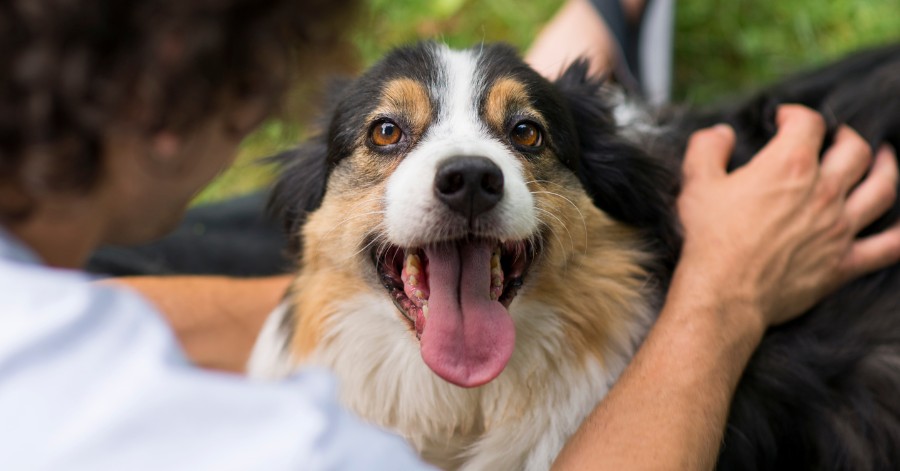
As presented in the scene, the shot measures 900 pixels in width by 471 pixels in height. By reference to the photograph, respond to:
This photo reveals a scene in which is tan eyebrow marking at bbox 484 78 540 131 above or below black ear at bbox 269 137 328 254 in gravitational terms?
above

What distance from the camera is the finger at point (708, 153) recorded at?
8.27 feet

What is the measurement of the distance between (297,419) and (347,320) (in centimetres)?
113

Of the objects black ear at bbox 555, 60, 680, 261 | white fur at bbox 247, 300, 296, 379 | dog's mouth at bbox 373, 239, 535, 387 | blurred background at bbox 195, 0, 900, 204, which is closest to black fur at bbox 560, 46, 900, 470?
black ear at bbox 555, 60, 680, 261

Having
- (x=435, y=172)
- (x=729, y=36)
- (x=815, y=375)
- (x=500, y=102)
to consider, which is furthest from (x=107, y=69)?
(x=729, y=36)

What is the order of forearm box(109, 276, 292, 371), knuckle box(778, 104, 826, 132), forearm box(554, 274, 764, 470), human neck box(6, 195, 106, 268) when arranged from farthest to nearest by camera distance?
1. forearm box(109, 276, 292, 371)
2. knuckle box(778, 104, 826, 132)
3. forearm box(554, 274, 764, 470)
4. human neck box(6, 195, 106, 268)

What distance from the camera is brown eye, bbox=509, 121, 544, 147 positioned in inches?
89.9

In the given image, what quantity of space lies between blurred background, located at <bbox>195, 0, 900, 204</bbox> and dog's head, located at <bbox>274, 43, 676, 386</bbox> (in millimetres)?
1977

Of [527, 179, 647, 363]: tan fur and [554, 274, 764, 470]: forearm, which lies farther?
[527, 179, 647, 363]: tan fur

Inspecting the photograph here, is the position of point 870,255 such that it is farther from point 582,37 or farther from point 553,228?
point 582,37

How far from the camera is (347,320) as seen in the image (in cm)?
238

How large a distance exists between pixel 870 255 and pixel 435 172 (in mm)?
1316

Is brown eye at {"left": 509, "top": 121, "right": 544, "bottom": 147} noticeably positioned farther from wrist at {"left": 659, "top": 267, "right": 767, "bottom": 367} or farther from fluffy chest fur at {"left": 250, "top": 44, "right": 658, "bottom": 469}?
wrist at {"left": 659, "top": 267, "right": 767, "bottom": 367}

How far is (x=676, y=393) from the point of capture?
2.05m

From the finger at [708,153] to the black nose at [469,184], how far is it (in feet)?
2.52
